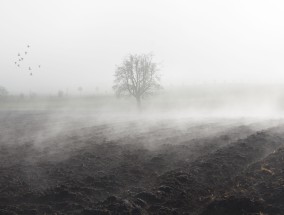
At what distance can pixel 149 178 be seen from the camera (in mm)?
17172

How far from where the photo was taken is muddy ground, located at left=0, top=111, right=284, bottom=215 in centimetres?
1316

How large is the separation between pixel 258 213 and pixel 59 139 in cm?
2253

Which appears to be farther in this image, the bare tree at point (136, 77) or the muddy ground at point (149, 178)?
the bare tree at point (136, 77)

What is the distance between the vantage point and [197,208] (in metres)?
13.1

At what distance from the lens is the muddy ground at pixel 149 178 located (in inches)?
Result: 518

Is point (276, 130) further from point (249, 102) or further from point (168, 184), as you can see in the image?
point (249, 102)

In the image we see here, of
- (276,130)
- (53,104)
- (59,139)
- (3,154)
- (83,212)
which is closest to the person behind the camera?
(83,212)

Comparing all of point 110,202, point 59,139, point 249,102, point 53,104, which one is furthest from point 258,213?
point 53,104

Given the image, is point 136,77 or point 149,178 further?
point 136,77

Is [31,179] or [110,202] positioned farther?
[31,179]

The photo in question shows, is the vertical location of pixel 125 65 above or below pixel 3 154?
above

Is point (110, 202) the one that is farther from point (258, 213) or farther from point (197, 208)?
point (258, 213)

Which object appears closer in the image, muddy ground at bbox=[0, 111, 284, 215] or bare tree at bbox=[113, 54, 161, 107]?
muddy ground at bbox=[0, 111, 284, 215]

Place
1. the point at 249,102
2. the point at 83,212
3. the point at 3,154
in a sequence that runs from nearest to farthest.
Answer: the point at 83,212, the point at 3,154, the point at 249,102
